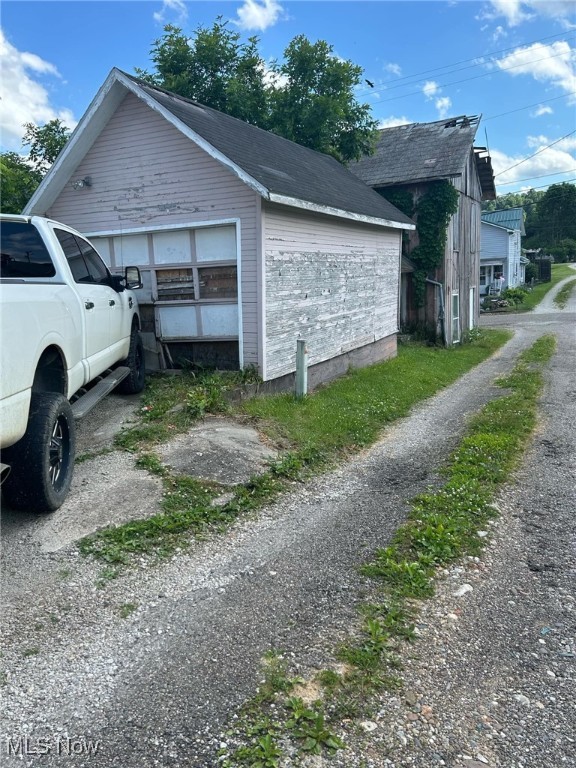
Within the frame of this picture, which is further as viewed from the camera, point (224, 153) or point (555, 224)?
point (555, 224)

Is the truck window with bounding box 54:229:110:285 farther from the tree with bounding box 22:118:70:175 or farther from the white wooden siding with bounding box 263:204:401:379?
the tree with bounding box 22:118:70:175

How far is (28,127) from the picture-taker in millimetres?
18188

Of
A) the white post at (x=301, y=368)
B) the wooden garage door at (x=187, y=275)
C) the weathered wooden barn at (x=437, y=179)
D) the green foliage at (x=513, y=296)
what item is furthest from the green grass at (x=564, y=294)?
the wooden garage door at (x=187, y=275)

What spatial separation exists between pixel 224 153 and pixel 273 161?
2.47 meters

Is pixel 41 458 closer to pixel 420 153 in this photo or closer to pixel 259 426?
pixel 259 426

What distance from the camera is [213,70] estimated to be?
2061 cm

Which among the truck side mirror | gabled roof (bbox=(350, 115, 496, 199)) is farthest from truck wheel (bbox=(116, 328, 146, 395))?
gabled roof (bbox=(350, 115, 496, 199))

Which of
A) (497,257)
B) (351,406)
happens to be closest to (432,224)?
(351,406)

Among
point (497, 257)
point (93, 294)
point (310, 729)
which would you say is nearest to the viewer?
point (310, 729)

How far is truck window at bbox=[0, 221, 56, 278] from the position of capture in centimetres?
509

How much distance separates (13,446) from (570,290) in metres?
46.0

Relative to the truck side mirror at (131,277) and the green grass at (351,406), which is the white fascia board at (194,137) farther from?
the green grass at (351,406)

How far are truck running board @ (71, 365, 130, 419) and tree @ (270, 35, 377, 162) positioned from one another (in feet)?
52.6

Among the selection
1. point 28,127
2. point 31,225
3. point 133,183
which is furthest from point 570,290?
point 31,225
